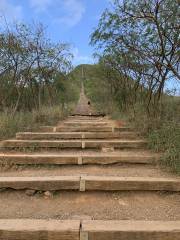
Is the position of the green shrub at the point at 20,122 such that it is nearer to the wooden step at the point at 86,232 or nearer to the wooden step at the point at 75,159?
the wooden step at the point at 75,159

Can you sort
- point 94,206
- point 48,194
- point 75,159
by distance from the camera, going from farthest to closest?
point 75,159
point 48,194
point 94,206

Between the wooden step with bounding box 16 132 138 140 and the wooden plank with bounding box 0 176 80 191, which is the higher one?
the wooden step with bounding box 16 132 138 140

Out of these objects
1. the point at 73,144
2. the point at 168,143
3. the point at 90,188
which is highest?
the point at 168,143

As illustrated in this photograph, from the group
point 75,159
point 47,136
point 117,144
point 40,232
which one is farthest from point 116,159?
point 40,232

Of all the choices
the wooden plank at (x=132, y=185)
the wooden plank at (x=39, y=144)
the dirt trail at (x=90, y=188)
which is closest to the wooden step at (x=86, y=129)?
the wooden plank at (x=39, y=144)

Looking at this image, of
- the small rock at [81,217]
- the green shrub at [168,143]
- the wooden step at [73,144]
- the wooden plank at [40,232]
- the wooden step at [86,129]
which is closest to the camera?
the wooden plank at [40,232]

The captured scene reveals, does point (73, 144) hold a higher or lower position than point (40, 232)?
higher

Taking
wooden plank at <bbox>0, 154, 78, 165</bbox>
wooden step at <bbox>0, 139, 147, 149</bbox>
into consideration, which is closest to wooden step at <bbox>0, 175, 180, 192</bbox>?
wooden plank at <bbox>0, 154, 78, 165</bbox>

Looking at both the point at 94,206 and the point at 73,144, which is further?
the point at 73,144

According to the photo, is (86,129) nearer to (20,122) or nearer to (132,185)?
(20,122)

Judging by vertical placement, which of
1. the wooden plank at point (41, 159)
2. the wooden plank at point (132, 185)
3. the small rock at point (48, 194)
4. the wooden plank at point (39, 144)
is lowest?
the small rock at point (48, 194)

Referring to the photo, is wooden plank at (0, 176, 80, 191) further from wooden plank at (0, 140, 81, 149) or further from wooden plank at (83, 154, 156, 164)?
wooden plank at (0, 140, 81, 149)

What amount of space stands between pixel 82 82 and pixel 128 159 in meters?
20.6

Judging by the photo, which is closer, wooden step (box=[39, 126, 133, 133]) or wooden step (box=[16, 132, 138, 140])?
wooden step (box=[16, 132, 138, 140])
